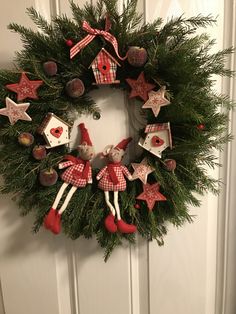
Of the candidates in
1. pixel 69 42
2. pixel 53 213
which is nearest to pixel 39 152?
pixel 53 213

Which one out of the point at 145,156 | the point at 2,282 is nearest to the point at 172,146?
the point at 145,156

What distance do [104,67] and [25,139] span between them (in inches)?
9.6

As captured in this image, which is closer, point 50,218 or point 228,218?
point 50,218

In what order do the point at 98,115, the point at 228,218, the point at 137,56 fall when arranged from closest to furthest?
the point at 137,56, the point at 98,115, the point at 228,218

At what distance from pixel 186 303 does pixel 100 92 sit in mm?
677

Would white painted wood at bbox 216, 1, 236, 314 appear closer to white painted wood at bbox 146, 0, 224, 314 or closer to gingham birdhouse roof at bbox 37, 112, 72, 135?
white painted wood at bbox 146, 0, 224, 314

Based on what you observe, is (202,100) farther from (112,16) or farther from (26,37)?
(26,37)

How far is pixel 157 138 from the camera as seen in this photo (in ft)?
2.47

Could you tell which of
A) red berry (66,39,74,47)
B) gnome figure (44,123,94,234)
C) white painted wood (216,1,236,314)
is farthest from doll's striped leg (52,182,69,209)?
white painted wood (216,1,236,314)

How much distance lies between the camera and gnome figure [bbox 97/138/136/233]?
0.75 m

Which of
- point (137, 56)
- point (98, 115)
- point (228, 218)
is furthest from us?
point (228, 218)

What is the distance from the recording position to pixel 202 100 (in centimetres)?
72

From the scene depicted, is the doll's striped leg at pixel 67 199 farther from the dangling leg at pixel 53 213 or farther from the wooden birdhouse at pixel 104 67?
the wooden birdhouse at pixel 104 67

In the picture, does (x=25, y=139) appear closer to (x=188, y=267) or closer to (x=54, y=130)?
(x=54, y=130)
